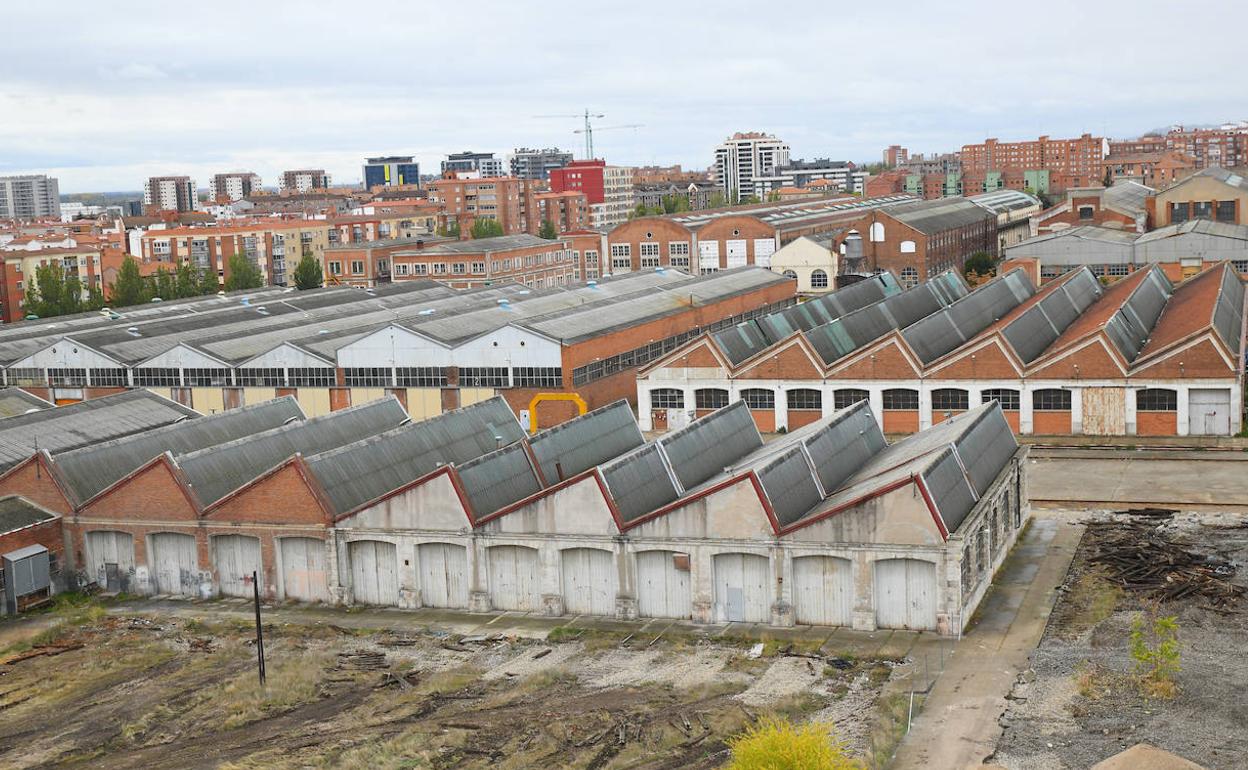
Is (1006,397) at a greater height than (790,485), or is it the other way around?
(790,485)

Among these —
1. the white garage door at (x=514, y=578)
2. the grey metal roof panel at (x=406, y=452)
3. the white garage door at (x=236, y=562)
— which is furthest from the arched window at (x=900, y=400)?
the white garage door at (x=236, y=562)

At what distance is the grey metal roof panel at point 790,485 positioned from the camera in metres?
32.8

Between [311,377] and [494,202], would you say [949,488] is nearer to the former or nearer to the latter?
[311,377]

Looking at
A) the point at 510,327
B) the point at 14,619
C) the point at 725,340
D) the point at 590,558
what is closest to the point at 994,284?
the point at 725,340

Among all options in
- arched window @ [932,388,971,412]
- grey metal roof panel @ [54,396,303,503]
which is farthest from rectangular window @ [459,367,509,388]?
arched window @ [932,388,971,412]

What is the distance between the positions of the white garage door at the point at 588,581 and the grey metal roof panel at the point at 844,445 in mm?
6231

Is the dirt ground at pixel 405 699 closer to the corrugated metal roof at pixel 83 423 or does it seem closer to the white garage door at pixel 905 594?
the white garage door at pixel 905 594

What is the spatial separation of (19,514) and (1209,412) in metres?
40.6

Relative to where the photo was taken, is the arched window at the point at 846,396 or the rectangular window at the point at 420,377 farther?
the rectangular window at the point at 420,377

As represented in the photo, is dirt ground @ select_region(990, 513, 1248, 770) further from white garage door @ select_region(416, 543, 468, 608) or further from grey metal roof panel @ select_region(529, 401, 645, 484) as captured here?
white garage door @ select_region(416, 543, 468, 608)

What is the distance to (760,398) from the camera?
5806cm

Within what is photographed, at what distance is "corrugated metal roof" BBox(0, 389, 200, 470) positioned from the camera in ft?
145

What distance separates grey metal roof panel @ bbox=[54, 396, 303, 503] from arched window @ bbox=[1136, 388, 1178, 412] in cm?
3096

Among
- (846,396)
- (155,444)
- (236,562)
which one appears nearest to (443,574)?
(236,562)
